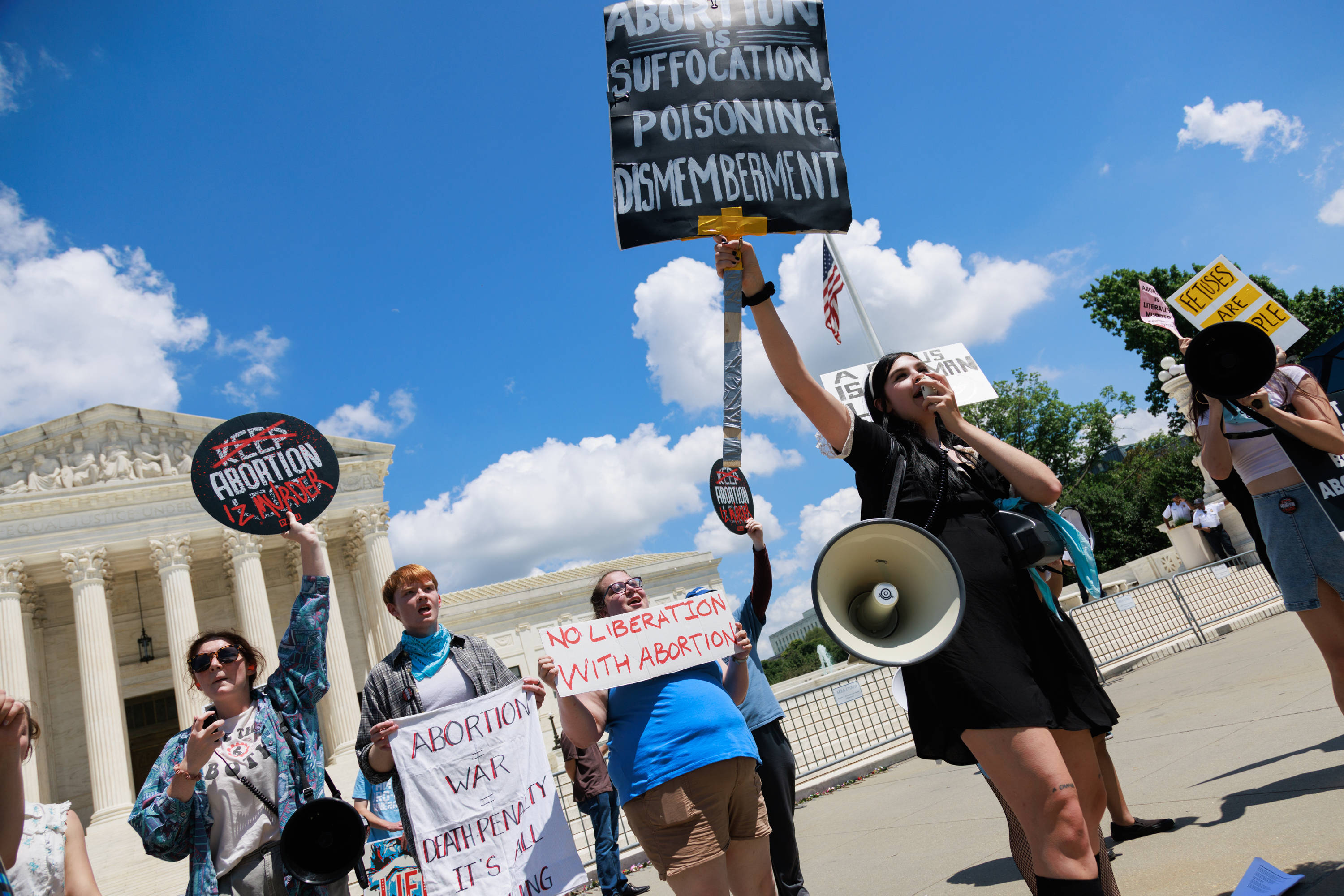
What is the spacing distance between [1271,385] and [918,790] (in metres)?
4.79

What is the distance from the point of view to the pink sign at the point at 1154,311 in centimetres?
521

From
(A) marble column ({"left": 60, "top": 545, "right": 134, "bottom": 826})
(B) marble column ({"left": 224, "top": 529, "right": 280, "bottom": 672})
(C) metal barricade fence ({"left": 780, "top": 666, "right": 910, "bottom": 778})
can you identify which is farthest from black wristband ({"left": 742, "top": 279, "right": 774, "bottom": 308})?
(B) marble column ({"left": 224, "top": 529, "right": 280, "bottom": 672})

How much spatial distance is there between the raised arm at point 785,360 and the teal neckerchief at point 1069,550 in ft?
2.17

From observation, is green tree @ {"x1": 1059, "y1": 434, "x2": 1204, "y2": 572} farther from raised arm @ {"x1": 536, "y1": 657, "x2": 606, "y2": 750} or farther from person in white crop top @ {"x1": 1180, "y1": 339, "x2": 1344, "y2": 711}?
raised arm @ {"x1": 536, "y1": 657, "x2": 606, "y2": 750}

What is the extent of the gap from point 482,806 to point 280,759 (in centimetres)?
84

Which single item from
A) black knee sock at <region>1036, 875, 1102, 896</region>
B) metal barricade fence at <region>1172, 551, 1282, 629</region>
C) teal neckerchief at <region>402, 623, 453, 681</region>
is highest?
teal neckerchief at <region>402, 623, 453, 681</region>

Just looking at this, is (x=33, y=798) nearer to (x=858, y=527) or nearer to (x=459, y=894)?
(x=459, y=894)

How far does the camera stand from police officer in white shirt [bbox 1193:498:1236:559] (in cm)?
1967

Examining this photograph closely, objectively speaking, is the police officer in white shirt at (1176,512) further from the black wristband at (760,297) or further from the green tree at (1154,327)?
the black wristband at (760,297)

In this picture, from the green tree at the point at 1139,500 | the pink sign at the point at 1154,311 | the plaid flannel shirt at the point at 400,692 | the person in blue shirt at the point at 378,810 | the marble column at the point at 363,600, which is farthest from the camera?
the green tree at the point at 1139,500

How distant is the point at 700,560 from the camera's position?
128 ft

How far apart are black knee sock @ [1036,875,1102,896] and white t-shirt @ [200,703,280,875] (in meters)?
2.67

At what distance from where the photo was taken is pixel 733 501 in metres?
3.75

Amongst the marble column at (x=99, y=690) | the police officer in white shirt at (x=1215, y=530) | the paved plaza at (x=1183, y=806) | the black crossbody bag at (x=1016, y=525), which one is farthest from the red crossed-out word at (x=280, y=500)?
the marble column at (x=99, y=690)
